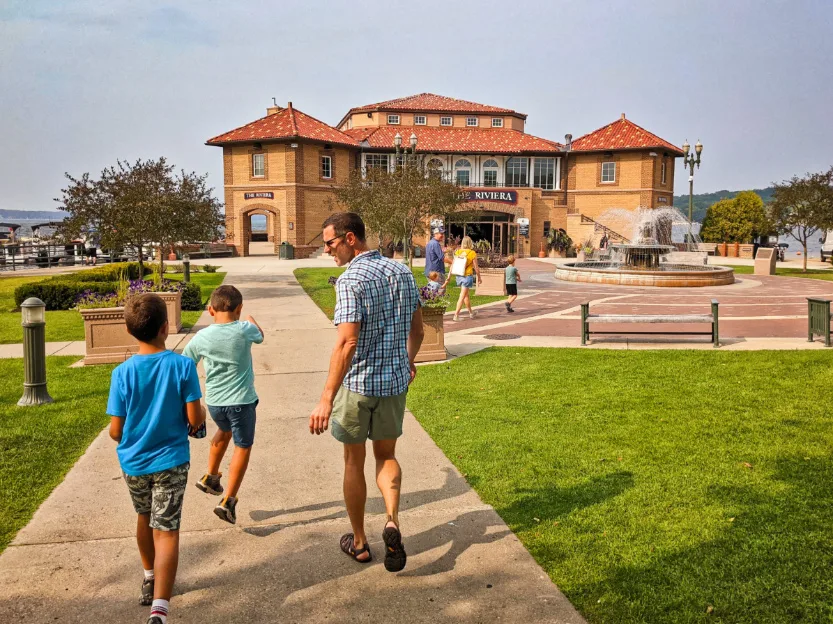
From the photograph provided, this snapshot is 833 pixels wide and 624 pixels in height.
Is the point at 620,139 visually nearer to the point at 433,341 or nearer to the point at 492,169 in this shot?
the point at 492,169

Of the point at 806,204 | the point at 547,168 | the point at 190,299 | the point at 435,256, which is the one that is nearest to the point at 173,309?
the point at 190,299

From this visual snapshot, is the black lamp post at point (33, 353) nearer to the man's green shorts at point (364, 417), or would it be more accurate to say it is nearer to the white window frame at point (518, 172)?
the man's green shorts at point (364, 417)

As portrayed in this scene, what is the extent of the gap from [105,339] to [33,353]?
2.65m

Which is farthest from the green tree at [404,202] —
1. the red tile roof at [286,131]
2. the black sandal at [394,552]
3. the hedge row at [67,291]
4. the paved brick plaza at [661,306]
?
the red tile roof at [286,131]

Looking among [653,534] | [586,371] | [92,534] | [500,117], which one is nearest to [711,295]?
[586,371]

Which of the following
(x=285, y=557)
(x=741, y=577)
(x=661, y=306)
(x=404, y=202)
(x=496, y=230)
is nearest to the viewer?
(x=741, y=577)

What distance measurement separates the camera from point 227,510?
15.3 feet

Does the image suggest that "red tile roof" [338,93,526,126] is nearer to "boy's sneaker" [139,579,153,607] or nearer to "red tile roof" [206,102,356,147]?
"red tile roof" [206,102,356,147]

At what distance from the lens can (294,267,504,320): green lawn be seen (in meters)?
18.0

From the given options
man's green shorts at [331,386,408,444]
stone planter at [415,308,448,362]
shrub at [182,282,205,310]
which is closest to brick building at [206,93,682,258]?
shrub at [182,282,205,310]

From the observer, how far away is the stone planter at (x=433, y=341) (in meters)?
10.2

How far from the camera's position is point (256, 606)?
3664mm

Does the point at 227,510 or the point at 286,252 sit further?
the point at 286,252

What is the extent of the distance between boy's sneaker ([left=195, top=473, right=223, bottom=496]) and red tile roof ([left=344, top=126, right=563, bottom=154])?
140 ft
